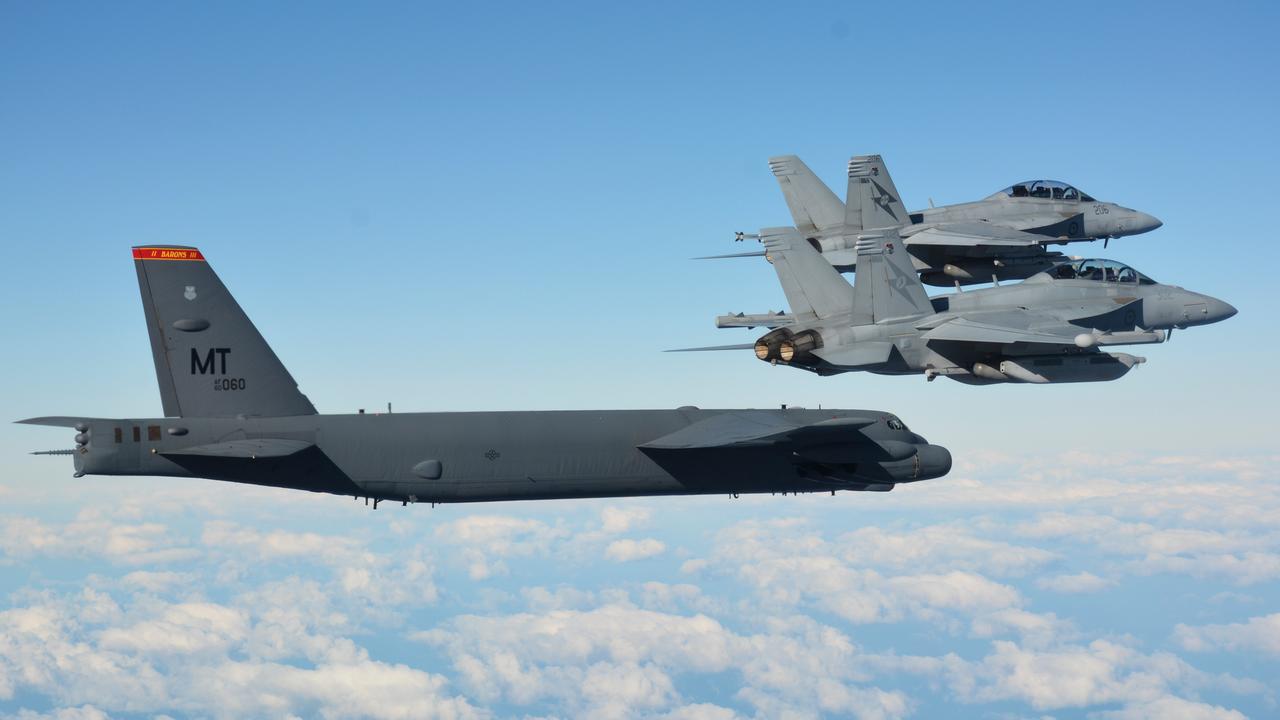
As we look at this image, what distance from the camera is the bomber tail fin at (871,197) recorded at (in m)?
45.1

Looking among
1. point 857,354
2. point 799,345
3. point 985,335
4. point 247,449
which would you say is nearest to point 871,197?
point 985,335

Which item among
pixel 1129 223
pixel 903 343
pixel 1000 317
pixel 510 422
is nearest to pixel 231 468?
pixel 510 422

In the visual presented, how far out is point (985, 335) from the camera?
3706 centimetres

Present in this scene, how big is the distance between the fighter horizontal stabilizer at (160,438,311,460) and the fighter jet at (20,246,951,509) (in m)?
0.05

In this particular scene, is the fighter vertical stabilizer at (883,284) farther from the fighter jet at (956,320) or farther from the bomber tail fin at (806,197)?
the bomber tail fin at (806,197)

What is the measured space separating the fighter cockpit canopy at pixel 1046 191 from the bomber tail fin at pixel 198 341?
1167 inches

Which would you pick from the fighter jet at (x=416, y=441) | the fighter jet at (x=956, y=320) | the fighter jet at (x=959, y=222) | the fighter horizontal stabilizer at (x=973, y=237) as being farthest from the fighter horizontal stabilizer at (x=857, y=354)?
the fighter horizontal stabilizer at (x=973, y=237)

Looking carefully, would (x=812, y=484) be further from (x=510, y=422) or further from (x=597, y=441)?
(x=510, y=422)

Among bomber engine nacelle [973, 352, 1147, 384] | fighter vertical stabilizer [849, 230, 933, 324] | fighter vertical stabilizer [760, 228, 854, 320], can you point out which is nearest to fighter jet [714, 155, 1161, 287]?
fighter vertical stabilizer [760, 228, 854, 320]

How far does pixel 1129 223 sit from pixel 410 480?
30.2 meters

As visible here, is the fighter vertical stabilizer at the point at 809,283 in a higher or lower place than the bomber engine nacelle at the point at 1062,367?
higher

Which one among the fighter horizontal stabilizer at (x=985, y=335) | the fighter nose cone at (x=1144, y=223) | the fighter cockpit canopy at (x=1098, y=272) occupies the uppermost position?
the fighter nose cone at (x=1144, y=223)

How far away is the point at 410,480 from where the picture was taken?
3250cm

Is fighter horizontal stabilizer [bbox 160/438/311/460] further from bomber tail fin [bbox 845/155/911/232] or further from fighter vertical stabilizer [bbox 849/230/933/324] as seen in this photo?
bomber tail fin [bbox 845/155/911/232]
